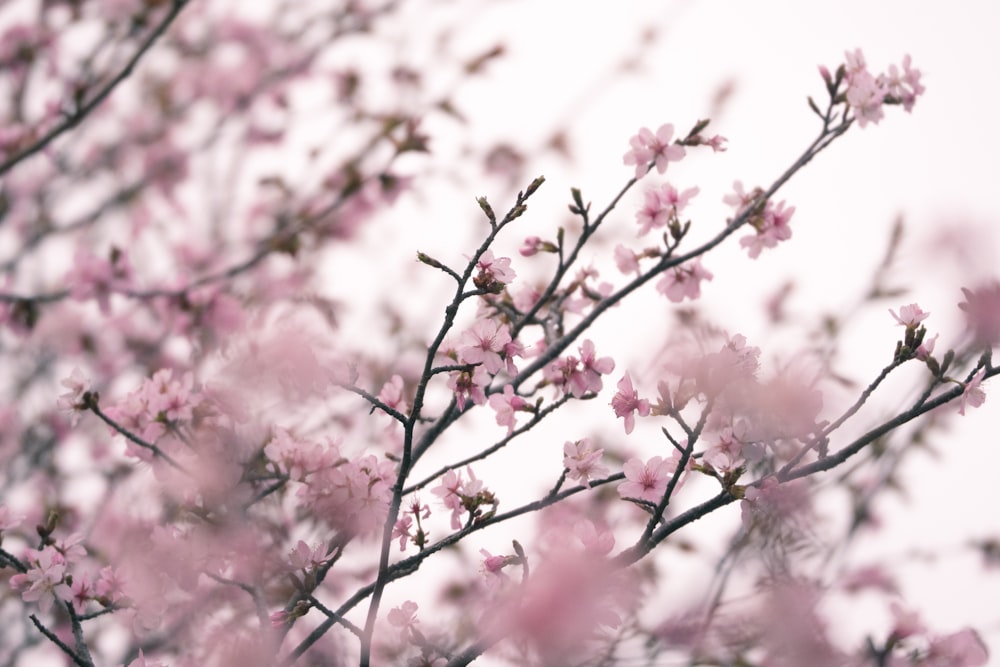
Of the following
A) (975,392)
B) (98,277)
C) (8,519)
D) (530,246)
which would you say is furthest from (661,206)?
(98,277)

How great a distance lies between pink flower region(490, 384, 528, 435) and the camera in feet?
7.97

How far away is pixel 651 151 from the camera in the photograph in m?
2.58

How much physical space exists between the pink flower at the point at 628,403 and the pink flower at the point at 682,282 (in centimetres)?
71

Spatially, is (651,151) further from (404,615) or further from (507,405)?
(404,615)

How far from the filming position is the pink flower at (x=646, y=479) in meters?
2.08

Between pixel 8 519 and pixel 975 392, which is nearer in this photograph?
pixel 975 392

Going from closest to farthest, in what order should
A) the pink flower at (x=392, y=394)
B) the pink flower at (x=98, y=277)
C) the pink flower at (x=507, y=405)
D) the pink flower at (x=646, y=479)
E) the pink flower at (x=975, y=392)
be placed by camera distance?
the pink flower at (x=975, y=392)
the pink flower at (x=646, y=479)
the pink flower at (x=507, y=405)
the pink flower at (x=392, y=394)
the pink flower at (x=98, y=277)

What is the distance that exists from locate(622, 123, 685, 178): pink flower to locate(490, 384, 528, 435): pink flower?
919 millimetres

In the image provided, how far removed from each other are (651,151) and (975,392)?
1.30 m

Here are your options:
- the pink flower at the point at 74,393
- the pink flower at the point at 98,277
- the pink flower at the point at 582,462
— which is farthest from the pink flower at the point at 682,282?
the pink flower at the point at 98,277

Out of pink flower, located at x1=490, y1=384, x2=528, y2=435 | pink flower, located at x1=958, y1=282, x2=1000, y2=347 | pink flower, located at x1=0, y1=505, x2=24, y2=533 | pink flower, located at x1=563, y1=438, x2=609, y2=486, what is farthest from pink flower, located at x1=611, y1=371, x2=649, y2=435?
pink flower, located at x1=0, y1=505, x2=24, y2=533

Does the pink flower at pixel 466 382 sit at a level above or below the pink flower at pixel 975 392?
above

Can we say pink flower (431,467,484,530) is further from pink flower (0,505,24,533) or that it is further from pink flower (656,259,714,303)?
pink flower (0,505,24,533)

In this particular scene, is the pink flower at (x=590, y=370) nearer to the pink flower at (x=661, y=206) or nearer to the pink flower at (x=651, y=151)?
the pink flower at (x=661, y=206)
